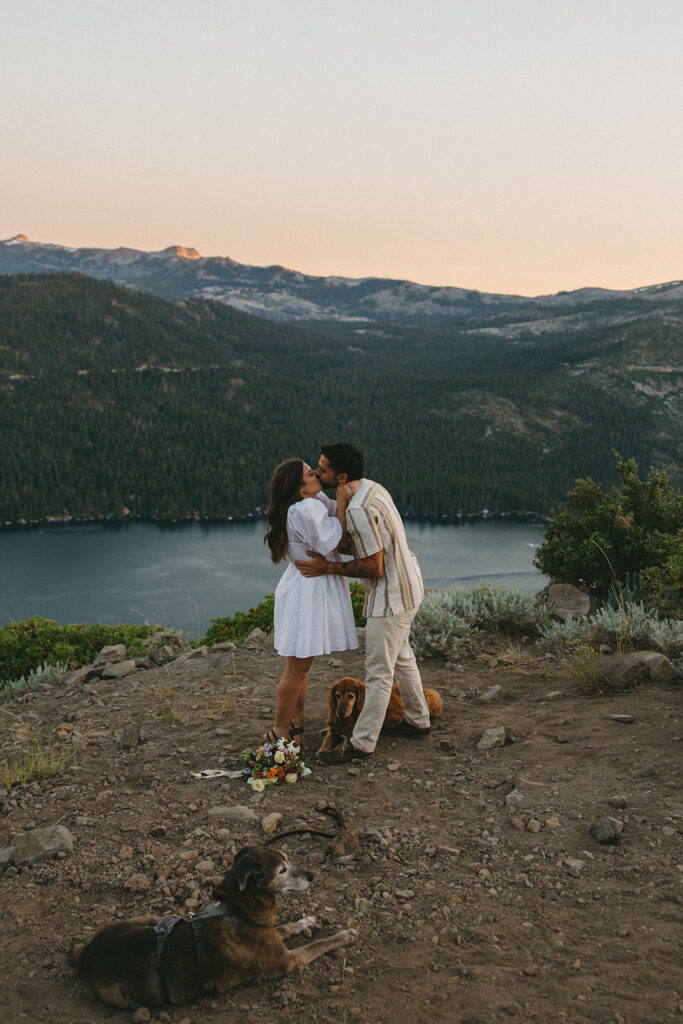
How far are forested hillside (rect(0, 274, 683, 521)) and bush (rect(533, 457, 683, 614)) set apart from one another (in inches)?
2061

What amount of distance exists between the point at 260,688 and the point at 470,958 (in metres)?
3.82

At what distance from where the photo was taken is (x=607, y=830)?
3.41 metres

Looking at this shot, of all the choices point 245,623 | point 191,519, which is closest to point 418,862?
point 245,623

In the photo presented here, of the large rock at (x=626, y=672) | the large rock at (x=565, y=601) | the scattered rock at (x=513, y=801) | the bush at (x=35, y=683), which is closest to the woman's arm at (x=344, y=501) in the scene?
the scattered rock at (x=513, y=801)

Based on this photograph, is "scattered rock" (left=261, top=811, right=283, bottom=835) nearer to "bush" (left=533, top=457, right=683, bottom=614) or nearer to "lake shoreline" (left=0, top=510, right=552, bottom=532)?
"bush" (left=533, top=457, right=683, bottom=614)

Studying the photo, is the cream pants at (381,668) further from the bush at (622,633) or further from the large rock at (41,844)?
the bush at (622,633)

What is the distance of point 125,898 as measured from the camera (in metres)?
3.18

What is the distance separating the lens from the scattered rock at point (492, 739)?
462 centimetres

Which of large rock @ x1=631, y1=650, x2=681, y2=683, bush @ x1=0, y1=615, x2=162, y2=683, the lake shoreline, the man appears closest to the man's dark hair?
the man

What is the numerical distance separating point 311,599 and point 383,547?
565 millimetres

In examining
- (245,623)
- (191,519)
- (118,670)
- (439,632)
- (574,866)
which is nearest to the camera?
(574,866)

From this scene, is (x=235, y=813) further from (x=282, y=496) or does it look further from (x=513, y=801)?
(x=282, y=496)

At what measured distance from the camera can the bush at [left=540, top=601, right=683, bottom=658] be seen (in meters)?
6.02

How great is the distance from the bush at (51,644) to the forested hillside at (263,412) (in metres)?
48.2
